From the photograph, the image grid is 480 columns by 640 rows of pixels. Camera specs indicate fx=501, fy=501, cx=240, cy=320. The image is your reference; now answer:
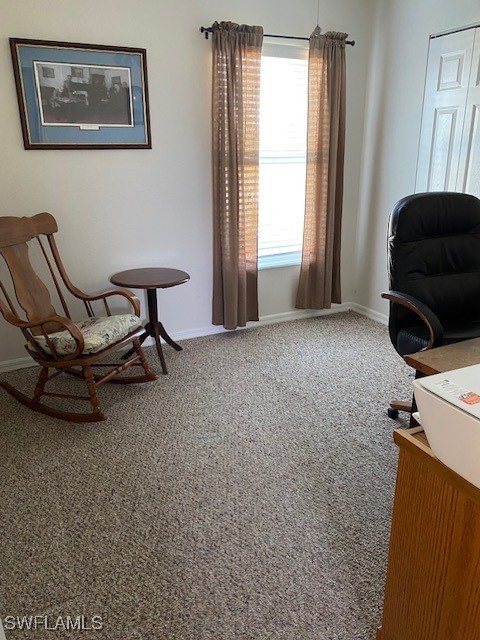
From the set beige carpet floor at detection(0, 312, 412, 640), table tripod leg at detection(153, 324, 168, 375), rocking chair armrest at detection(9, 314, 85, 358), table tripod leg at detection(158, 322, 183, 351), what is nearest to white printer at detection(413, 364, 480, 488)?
beige carpet floor at detection(0, 312, 412, 640)

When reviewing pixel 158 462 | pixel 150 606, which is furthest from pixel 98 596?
pixel 158 462

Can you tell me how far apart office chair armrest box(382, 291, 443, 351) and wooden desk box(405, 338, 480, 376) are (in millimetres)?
449

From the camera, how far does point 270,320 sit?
13.6 feet

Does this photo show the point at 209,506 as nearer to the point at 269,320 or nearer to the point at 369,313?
the point at 269,320

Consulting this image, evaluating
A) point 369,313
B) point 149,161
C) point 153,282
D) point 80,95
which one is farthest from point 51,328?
point 369,313

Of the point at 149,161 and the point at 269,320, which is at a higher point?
the point at 149,161

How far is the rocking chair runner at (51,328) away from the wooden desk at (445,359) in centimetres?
163

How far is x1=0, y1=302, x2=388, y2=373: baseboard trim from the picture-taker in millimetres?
3330

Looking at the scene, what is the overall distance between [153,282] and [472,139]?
7.34 ft

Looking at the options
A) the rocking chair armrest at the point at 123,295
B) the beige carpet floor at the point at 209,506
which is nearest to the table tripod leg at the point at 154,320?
the beige carpet floor at the point at 209,506

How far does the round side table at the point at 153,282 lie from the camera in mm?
3105

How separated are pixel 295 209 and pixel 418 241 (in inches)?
64.1

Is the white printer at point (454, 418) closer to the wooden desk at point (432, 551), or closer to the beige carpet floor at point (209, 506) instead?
the wooden desk at point (432, 551)

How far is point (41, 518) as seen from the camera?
6.45 ft
